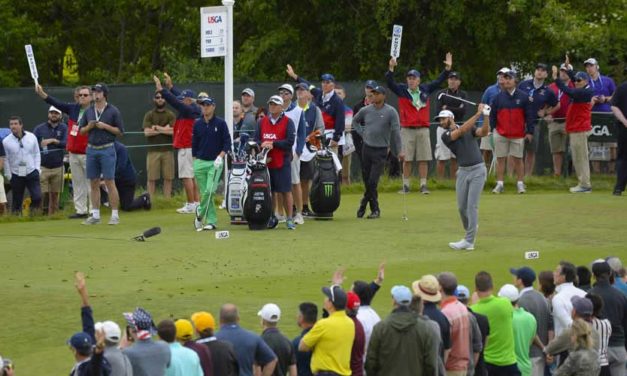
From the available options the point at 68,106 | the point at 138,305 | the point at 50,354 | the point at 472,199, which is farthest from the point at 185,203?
the point at 50,354

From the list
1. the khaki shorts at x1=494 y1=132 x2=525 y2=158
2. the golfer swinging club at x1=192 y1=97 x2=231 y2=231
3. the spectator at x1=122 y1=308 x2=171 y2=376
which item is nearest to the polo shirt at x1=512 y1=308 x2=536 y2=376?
the spectator at x1=122 y1=308 x2=171 y2=376

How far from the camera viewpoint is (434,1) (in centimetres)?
3438

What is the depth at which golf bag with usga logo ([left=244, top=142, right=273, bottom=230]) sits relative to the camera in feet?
71.5

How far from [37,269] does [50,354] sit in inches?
181

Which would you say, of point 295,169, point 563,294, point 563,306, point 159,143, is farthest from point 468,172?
point 159,143

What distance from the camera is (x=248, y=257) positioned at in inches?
764

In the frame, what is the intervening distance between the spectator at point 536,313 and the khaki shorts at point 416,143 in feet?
42.2

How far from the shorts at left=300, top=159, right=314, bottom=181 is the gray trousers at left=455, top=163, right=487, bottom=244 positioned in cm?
391

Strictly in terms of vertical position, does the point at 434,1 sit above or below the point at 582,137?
above

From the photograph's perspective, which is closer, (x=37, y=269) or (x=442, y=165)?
(x=37, y=269)

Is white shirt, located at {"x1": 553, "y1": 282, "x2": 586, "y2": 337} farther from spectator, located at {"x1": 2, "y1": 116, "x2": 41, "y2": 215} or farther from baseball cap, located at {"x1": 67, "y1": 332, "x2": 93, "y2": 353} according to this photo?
spectator, located at {"x1": 2, "y1": 116, "x2": 41, "y2": 215}

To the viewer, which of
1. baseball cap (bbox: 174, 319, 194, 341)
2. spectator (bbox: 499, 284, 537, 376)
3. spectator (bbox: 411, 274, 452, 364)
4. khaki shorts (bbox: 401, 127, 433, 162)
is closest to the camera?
baseball cap (bbox: 174, 319, 194, 341)

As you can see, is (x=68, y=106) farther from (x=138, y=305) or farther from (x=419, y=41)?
(x=419, y=41)

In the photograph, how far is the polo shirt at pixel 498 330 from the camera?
13.6 meters
